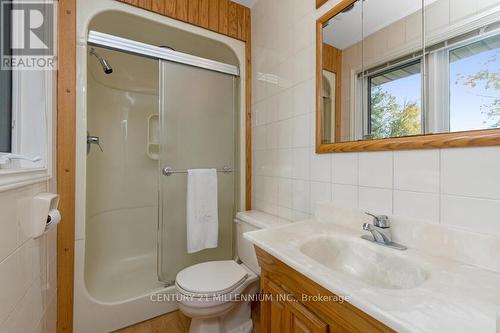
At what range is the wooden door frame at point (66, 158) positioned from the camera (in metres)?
1.22

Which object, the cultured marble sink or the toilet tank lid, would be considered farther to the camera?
the toilet tank lid

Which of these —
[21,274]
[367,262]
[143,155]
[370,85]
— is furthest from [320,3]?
[143,155]

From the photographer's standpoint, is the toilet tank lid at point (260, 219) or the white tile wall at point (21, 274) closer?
the white tile wall at point (21, 274)

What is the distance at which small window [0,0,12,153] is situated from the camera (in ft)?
2.56

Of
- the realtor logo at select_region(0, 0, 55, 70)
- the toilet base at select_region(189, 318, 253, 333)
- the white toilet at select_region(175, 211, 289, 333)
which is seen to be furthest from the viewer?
the toilet base at select_region(189, 318, 253, 333)

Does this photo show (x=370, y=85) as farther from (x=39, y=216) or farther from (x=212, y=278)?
(x=39, y=216)

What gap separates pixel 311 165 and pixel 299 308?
0.75m

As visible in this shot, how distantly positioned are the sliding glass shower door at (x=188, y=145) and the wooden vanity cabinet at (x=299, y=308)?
922mm

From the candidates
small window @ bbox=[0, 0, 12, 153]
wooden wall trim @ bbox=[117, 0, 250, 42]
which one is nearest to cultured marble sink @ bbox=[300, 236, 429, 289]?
small window @ bbox=[0, 0, 12, 153]

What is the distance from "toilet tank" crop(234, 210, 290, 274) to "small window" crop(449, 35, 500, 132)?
0.99 meters

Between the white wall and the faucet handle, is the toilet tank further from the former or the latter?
the faucet handle

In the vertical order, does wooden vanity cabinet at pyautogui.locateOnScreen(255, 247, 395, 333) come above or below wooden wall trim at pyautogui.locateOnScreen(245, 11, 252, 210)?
below

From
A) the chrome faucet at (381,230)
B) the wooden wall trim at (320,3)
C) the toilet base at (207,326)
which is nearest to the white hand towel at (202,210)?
the toilet base at (207,326)

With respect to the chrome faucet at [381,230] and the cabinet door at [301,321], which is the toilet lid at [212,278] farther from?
the chrome faucet at [381,230]
